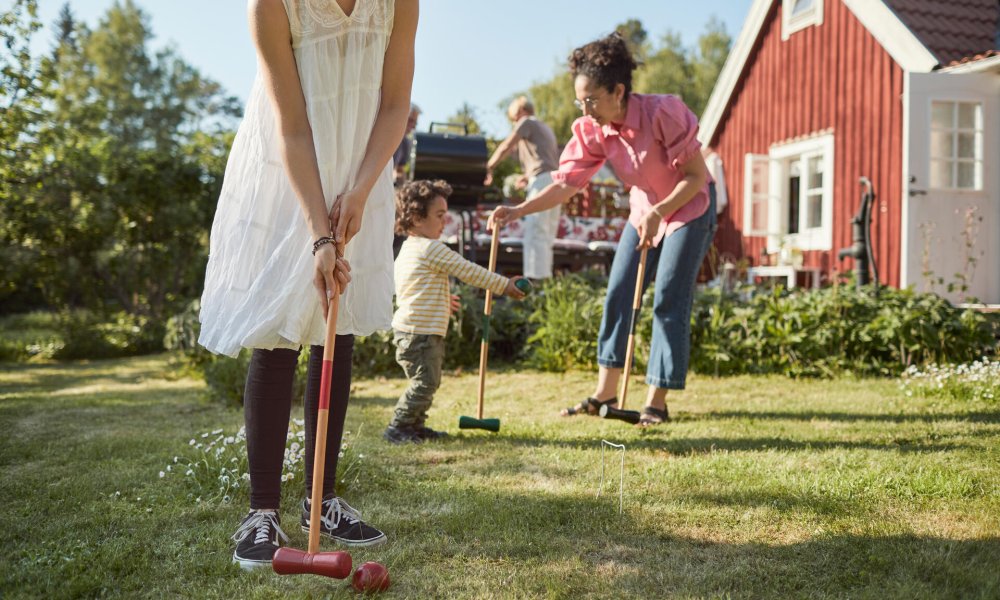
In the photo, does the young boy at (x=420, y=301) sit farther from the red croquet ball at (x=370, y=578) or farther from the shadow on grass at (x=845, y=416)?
the red croquet ball at (x=370, y=578)

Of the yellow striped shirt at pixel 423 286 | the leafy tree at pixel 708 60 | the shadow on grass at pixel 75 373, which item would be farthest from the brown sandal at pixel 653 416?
the leafy tree at pixel 708 60

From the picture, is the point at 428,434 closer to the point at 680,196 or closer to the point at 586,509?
the point at 586,509

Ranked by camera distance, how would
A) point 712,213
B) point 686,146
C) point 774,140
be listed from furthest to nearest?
point 774,140
point 712,213
point 686,146

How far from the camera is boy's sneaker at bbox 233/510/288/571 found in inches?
75.4

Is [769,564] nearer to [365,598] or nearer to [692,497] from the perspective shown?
[692,497]

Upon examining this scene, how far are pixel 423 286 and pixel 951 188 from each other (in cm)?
676

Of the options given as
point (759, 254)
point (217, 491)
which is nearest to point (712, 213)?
point (217, 491)

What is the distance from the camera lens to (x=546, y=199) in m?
3.69

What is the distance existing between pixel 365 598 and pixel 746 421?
2389 mm

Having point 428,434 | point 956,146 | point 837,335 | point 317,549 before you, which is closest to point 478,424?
point 428,434

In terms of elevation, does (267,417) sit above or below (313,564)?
above

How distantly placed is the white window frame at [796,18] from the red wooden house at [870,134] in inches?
0.7

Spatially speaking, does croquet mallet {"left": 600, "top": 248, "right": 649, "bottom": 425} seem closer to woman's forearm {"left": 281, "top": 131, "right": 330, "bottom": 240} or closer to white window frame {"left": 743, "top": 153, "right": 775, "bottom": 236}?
woman's forearm {"left": 281, "top": 131, "right": 330, "bottom": 240}

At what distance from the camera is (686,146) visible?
3.43 metres
